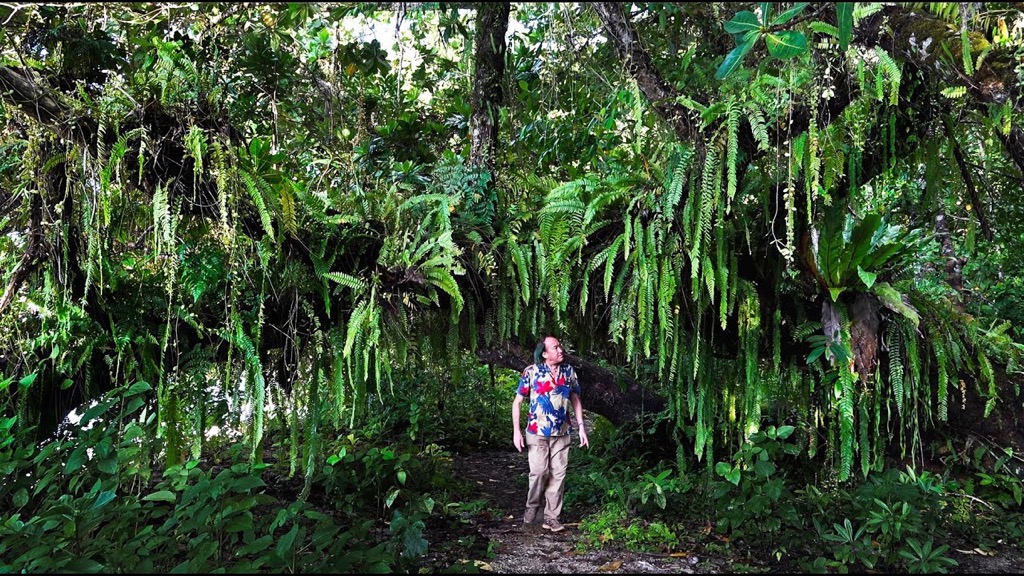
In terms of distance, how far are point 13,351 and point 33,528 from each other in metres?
1.28

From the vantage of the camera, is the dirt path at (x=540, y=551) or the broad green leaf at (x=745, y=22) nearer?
the broad green leaf at (x=745, y=22)

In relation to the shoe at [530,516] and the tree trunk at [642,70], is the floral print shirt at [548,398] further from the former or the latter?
the tree trunk at [642,70]

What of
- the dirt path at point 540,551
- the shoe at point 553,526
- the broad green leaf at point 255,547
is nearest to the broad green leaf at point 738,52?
the dirt path at point 540,551

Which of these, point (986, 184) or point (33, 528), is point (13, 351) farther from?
point (986, 184)

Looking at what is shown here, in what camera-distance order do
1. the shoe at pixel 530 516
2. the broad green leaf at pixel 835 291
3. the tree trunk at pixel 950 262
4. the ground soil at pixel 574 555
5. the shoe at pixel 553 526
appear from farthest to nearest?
the tree trunk at pixel 950 262 → the shoe at pixel 530 516 → the shoe at pixel 553 526 → the ground soil at pixel 574 555 → the broad green leaf at pixel 835 291

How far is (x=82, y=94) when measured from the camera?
119 inches

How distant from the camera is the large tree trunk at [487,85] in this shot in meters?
4.23

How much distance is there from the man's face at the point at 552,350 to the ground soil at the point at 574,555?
121cm

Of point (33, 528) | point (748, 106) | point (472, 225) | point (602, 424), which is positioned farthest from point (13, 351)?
point (602, 424)

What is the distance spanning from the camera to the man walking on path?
4.36 meters

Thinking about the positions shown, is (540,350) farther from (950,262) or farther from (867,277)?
(950,262)

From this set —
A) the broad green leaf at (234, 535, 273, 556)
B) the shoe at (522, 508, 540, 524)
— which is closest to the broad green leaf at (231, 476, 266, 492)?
the broad green leaf at (234, 535, 273, 556)

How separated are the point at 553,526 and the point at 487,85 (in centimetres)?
317

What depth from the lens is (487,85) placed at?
4355 mm
